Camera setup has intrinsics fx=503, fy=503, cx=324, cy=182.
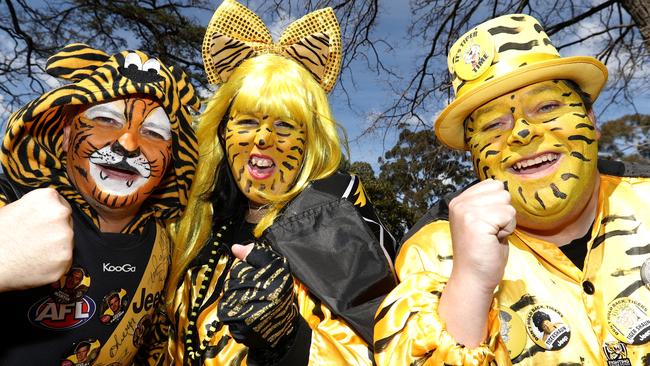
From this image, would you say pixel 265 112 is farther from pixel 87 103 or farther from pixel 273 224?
pixel 87 103

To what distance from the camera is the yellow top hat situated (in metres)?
1.82

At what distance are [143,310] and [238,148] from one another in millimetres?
777

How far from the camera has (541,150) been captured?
1.79 metres

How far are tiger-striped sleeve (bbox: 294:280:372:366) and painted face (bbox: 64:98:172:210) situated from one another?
2.86ft

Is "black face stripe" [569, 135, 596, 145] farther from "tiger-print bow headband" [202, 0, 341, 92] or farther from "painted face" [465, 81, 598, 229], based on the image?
"tiger-print bow headband" [202, 0, 341, 92]

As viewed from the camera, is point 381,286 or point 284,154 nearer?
point 381,286

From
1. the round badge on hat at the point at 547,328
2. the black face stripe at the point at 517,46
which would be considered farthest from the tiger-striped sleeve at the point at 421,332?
the black face stripe at the point at 517,46

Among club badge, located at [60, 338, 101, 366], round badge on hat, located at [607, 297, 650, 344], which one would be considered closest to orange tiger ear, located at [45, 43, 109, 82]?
club badge, located at [60, 338, 101, 366]

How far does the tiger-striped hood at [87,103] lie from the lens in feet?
6.19

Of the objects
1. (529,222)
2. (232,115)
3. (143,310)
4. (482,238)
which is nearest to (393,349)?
(482,238)

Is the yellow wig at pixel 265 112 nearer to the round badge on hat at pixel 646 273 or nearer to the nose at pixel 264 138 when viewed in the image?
the nose at pixel 264 138

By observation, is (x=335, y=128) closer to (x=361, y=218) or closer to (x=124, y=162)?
(x=361, y=218)

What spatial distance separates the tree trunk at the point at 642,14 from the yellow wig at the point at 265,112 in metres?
4.39

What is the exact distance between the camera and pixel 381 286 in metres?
1.79
